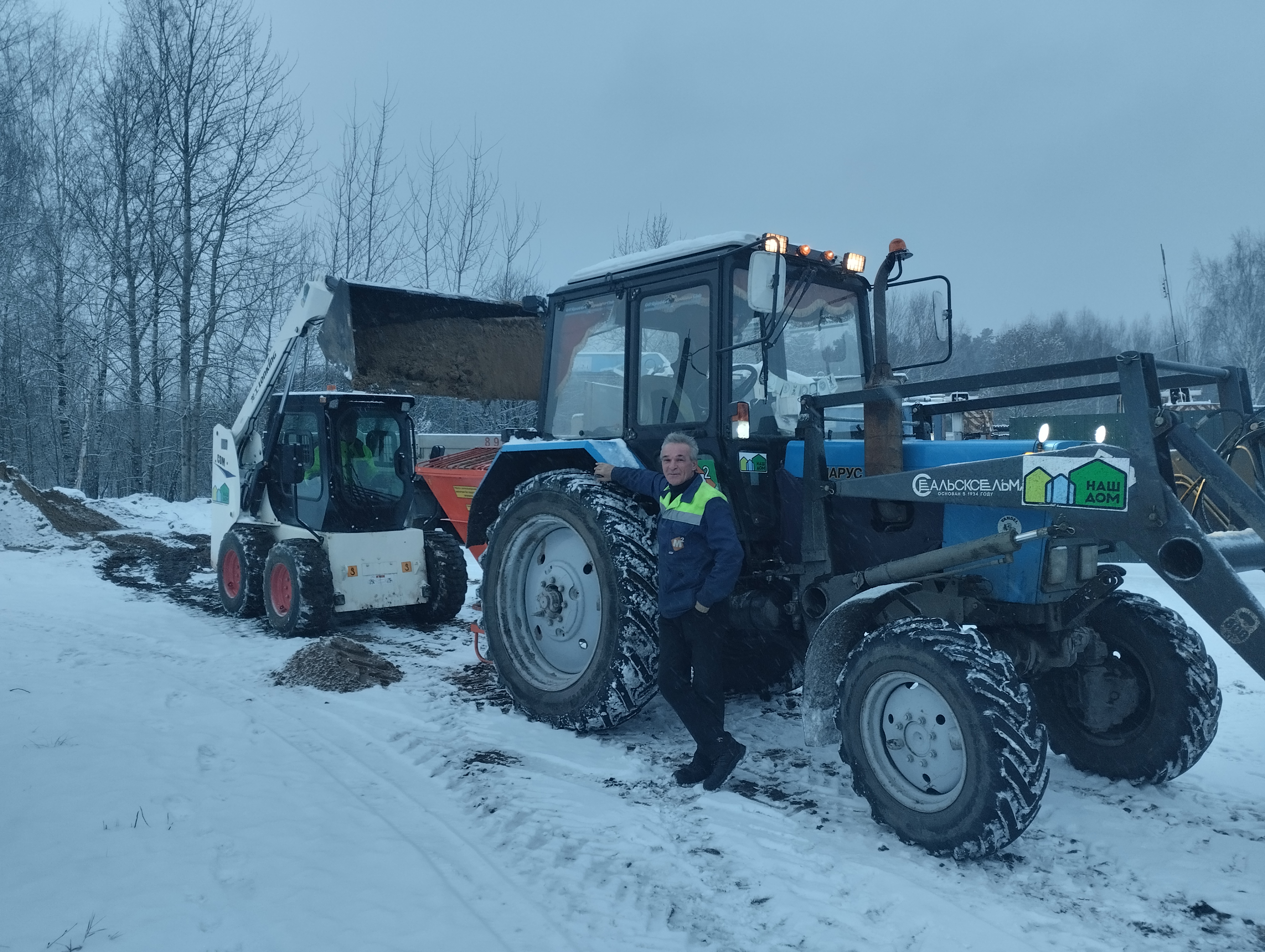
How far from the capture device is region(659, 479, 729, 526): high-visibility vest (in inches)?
156

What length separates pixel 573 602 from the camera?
493 centimetres

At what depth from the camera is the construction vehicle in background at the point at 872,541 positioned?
10.6ft

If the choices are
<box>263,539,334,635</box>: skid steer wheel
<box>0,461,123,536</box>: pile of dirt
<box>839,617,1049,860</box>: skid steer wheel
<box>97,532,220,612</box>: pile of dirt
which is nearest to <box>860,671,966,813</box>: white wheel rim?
<box>839,617,1049,860</box>: skid steer wheel

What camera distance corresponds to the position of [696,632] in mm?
4012

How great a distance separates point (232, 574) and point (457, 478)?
224cm

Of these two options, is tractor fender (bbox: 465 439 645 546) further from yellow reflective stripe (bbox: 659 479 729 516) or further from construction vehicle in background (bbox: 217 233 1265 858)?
yellow reflective stripe (bbox: 659 479 729 516)

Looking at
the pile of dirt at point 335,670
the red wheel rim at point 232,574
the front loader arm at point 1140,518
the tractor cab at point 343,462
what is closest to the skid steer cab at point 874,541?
the front loader arm at point 1140,518

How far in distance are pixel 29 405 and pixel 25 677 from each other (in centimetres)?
1797

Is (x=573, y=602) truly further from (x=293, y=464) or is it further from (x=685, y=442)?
(x=293, y=464)

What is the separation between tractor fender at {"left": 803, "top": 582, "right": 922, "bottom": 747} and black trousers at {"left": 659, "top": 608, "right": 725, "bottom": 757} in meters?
0.41

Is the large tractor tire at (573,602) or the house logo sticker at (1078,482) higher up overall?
the house logo sticker at (1078,482)

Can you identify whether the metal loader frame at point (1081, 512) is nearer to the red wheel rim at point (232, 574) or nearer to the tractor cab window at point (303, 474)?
the tractor cab window at point (303, 474)

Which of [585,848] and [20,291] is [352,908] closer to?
[585,848]

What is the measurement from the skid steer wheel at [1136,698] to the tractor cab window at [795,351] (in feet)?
5.65
